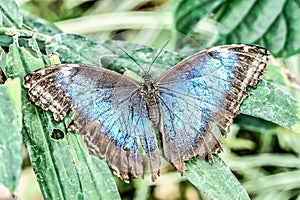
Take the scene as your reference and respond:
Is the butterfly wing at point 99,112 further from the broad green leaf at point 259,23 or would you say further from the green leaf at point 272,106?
the broad green leaf at point 259,23

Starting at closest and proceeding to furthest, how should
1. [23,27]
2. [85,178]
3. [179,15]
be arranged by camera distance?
[85,178], [23,27], [179,15]

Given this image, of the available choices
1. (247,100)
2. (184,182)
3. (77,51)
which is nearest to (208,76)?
(247,100)

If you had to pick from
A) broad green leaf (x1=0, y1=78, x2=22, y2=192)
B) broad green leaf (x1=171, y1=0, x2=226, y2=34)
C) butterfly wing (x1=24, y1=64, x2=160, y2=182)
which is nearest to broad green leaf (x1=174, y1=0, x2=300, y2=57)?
broad green leaf (x1=171, y1=0, x2=226, y2=34)

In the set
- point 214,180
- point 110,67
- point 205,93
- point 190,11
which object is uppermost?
point 190,11

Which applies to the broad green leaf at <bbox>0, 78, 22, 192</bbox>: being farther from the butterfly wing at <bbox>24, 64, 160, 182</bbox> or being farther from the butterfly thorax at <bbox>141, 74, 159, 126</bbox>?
the butterfly thorax at <bbox>141, 74, 159, 126</bbox>

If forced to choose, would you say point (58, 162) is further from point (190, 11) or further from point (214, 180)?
point (190, 11)

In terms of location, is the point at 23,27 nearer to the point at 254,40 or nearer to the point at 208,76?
the point at 208,76

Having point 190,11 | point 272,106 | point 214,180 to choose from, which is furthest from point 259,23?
point 214,180
